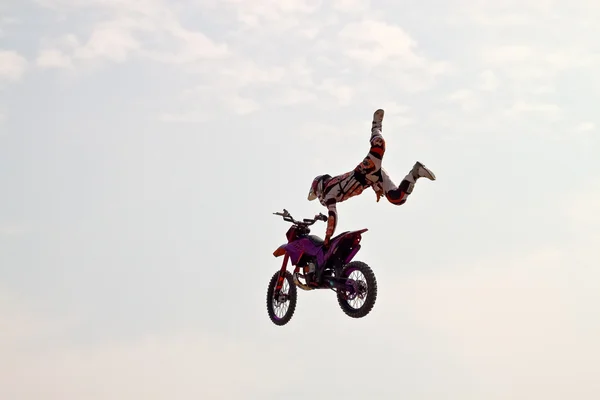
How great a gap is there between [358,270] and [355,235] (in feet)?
2.62

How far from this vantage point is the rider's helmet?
28.9m

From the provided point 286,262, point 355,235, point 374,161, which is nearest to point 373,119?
point 374,161

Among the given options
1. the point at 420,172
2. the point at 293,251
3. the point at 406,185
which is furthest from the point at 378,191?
the point at 293,251

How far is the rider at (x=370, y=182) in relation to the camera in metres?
27.3

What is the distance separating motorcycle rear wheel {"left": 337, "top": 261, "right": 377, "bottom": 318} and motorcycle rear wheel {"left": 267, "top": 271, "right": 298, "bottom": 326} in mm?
1905

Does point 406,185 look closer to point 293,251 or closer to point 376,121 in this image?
point 376,121

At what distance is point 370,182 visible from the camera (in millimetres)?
27953

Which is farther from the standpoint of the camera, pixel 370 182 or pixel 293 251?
pixel 293 251

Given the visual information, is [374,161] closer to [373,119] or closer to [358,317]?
[373,119]

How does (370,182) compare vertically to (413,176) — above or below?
above

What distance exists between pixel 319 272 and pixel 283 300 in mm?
2016

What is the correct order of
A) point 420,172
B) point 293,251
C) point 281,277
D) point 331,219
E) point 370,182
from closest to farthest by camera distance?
point 420,172
point 370,182
point 331,219
point 293,251
point 281,277

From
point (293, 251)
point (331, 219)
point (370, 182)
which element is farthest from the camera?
point (293, 251)

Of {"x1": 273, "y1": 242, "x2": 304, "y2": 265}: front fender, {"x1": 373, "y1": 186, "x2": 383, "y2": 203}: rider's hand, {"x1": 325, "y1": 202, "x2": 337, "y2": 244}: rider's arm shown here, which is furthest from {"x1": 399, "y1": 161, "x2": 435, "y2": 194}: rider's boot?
{"x1": 273, "y1": 242, "x2": 304, "y2": 265}: front fender
